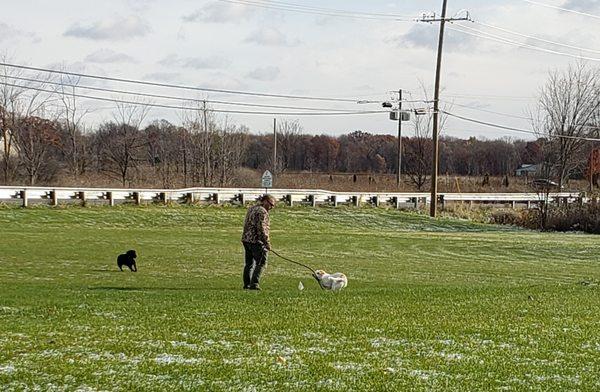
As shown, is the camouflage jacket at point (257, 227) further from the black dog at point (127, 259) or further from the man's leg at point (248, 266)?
the black dog at point (127, 259)

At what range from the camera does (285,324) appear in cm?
1147

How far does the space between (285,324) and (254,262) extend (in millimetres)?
5602

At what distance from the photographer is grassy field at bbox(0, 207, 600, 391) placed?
27.0ft

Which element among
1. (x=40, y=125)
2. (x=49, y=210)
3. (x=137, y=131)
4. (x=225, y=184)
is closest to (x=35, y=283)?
(x=49, y=210)

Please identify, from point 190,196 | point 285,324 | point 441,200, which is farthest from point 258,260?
point 441,200

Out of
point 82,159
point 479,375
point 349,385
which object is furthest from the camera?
point 82,159

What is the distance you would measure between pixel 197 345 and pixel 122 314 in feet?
9.95

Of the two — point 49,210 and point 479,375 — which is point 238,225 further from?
point 479,375

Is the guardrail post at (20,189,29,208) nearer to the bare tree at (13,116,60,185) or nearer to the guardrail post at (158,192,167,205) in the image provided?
the guardrail post at (158,192,167,205)

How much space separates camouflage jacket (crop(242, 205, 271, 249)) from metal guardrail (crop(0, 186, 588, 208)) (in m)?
26.5

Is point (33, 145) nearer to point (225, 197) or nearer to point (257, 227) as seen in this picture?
point (225, 197)

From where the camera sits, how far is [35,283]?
17500 mm

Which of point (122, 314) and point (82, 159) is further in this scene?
point (82, 159)

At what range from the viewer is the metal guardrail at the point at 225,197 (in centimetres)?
4109
